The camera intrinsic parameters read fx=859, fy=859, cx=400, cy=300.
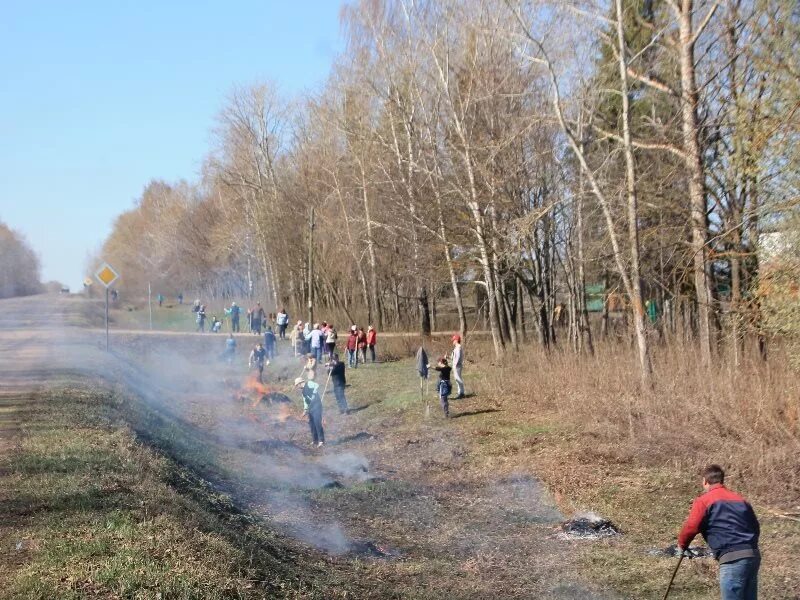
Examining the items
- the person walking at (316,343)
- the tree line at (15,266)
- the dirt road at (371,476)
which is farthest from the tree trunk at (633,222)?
the tree line at (15,266)

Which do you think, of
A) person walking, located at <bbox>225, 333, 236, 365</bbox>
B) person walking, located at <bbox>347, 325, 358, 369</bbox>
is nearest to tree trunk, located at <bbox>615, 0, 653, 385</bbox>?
person walking, located at <bbox>347, 325, 358, 369</bbox>

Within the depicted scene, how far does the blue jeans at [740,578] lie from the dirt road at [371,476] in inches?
89.9

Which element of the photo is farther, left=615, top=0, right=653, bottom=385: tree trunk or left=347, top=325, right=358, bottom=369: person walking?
left=347, top=325, right=358, bottom=369: person walking

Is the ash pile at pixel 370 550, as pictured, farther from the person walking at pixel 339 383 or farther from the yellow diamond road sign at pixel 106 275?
the yellow diamond road sign at pixel 106 275

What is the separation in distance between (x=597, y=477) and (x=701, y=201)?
21.0 feet

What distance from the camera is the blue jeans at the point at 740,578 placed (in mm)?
6902

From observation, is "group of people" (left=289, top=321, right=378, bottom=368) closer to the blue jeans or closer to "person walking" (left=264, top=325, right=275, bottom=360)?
"person walking" (left=264, top=325, right=275, bottom=360)

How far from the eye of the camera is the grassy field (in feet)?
25.6

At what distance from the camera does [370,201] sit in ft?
135

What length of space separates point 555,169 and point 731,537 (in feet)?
74.4

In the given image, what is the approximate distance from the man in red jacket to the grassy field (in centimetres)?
214

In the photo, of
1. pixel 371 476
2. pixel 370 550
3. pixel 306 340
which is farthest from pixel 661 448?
pixel 306 340

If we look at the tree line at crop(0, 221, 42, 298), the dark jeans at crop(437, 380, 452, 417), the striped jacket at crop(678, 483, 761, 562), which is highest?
the tree line at crop(0, 221, 42, 298)

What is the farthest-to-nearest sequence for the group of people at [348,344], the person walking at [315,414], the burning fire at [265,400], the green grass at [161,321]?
the green grass at [161,321] → the group of people at [348,344] → the burning fire at [265,400] → the person walking at [315,414]
